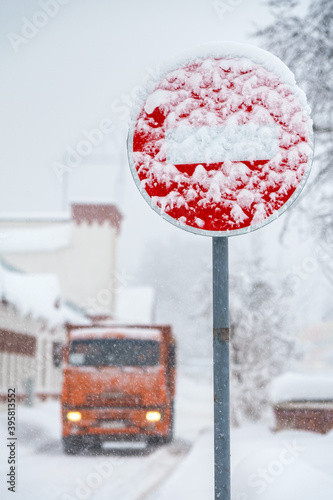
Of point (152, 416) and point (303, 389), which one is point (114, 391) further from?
point (303, 389)

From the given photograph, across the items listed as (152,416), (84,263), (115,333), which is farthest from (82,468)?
(84,263)

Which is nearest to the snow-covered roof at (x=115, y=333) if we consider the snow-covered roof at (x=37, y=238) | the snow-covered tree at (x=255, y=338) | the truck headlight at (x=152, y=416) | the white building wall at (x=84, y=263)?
the truck headlight at (x=152, y=416)

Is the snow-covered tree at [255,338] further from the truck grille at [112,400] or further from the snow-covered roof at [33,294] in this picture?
the snow-covered roof at [33,294]

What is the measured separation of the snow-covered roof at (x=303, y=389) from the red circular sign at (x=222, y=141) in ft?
34.9

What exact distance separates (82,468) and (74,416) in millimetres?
2587

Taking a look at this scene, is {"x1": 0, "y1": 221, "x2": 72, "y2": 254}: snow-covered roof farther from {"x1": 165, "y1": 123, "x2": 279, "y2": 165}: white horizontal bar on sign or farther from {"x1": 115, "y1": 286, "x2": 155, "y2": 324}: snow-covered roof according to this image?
{"x1": 165, "y1": 123, "x2": 279, "y2": 165}: white horizontal bar on sign

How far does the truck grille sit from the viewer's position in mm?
14312

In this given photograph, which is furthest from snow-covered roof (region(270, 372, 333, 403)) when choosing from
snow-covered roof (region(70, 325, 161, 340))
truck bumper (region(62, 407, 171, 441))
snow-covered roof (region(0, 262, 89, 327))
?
snow-covered roof (region(0, 262, 89, 327))

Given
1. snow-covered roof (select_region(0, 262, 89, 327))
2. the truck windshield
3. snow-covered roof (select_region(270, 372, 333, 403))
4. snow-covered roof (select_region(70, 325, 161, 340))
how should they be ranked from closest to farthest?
1. snow-covered roof (select_region(270, 372, 333, 403))
2. the truck windshield
3. snow-covered roof (select_region(70, 325, 161, 340))
4. snow-covered roof (select_region(0, 262, 89, 327))

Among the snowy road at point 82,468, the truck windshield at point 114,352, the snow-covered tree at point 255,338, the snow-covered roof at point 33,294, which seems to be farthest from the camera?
the snow-covered roof at point 33,294

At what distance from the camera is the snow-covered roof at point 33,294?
22.1 metres

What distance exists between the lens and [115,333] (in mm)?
15328

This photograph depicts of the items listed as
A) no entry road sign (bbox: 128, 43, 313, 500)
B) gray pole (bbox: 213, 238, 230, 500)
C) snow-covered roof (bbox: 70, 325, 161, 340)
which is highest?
no entry road sign (bbox: 128, 43, 313, 500)

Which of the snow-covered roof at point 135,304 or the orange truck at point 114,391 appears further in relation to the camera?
the snow-covered roof at point 135,304
